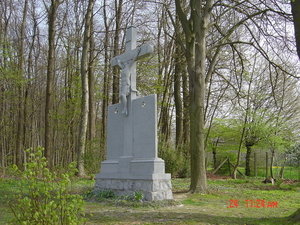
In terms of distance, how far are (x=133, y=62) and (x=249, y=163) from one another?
13206mm

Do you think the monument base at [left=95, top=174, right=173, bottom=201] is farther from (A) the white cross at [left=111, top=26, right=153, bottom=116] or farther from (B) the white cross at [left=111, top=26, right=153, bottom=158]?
(A) the white cross at [left=111, top=26, right=153, bottom=116]

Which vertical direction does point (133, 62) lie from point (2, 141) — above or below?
above

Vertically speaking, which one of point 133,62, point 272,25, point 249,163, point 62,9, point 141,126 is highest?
point 62,9

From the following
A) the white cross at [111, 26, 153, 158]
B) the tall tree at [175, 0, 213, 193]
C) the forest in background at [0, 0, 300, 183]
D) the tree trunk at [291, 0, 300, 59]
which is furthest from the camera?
the forest in background at [0, 0, 300, 183]

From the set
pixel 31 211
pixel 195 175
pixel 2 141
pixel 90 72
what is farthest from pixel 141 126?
pixel 2 141

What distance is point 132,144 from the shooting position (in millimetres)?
7578

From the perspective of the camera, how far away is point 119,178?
7.47m

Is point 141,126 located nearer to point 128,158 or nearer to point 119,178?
point 128,158

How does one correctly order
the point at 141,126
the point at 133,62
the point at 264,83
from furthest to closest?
the point at 264,83 → the point at 133,62 → the point at 141,126

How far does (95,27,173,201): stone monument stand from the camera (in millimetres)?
6871

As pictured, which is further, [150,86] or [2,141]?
[2,141]

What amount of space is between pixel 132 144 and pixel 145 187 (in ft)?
4.06
